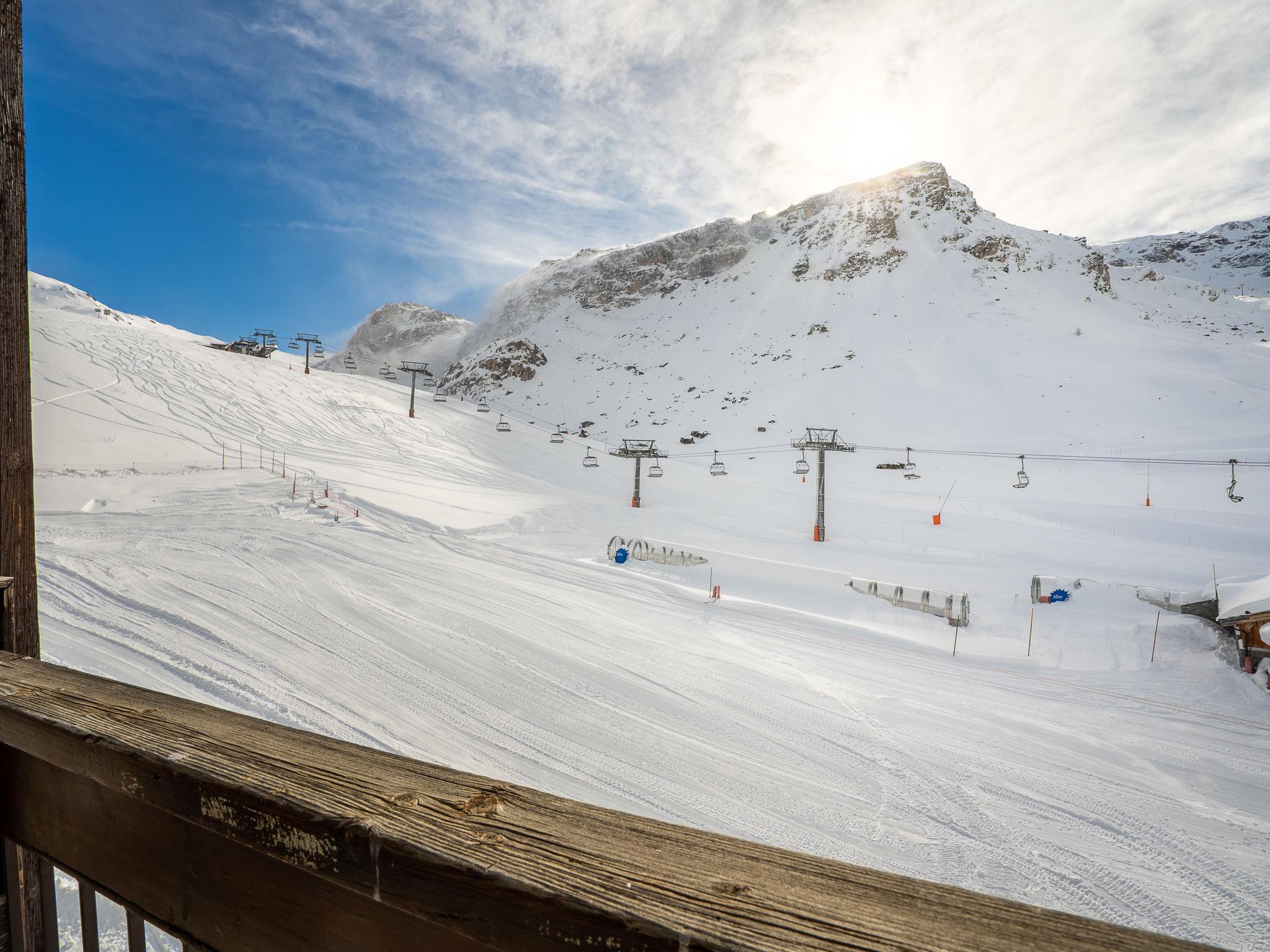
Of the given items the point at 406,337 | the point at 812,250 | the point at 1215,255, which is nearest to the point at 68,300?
the point at 406,337

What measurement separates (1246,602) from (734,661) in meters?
10.7

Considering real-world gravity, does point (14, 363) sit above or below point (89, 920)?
above

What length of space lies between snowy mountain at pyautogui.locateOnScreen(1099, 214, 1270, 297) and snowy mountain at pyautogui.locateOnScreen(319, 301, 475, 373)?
4558 inches

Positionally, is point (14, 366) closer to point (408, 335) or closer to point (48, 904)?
point (48, 904)

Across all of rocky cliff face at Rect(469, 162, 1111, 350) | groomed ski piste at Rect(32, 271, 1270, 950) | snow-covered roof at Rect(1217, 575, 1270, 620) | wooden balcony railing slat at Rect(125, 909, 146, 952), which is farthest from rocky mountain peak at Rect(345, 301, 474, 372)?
wooden balcony railing slat at Rect(125, 909, 146, 952)

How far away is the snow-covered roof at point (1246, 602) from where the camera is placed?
1134 centimetres

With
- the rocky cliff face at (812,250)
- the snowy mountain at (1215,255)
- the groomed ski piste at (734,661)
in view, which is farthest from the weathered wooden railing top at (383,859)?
the snowy mountain at (1215,255)

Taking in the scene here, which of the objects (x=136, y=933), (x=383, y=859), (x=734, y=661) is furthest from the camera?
(x=734, y=661)

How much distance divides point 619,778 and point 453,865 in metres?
7.16

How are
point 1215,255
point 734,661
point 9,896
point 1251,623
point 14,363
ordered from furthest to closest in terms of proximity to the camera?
1. point 1215,255
2. point 1251,623
3. point 734,661
4. point 14,363
5. point 9,896

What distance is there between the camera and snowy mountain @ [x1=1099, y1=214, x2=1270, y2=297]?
313 ft

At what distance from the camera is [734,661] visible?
1078cm

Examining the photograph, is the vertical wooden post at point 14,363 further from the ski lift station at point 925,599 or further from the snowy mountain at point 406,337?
the snowy mountain at point 406,337

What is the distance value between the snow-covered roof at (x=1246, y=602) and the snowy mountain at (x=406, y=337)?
382 feet
